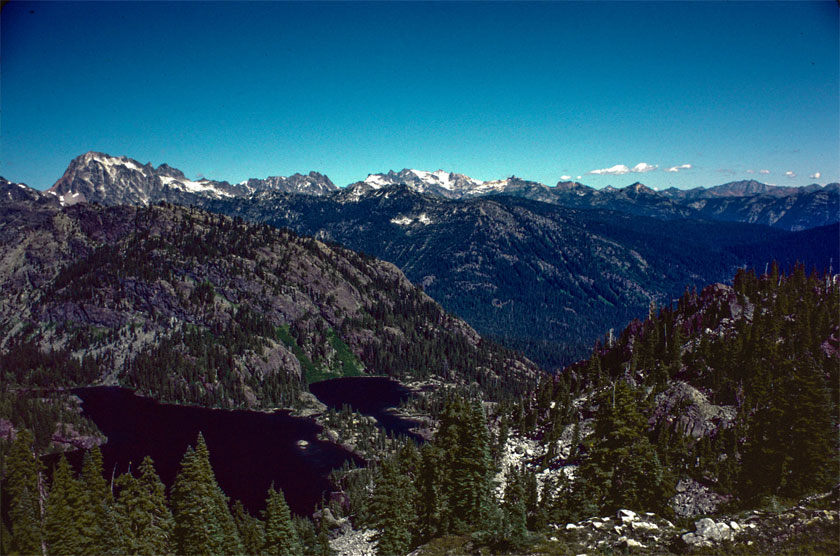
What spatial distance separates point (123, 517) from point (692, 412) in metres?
89.7

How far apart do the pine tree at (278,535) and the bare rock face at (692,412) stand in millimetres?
63401

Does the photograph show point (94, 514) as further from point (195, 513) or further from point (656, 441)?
point (656, 441)

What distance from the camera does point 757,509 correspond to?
36.4 metres

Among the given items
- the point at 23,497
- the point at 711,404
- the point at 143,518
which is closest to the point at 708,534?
the point at 143,518

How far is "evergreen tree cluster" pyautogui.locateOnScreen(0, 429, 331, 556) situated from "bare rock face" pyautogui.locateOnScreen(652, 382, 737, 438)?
67313 millimetres

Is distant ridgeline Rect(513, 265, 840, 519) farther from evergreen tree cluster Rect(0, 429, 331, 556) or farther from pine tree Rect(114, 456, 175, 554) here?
pine tree Rect(114, 456, 175, 554)

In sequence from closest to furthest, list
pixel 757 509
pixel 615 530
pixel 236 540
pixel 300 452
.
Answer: pixel 757 509
pixel 615 530
pixel 236 540
pixel 300 452

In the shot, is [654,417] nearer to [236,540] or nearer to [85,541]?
[236,540]

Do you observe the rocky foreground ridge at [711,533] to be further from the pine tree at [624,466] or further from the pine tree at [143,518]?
the pine tree at [143,518]

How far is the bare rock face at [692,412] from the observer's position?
8431cm

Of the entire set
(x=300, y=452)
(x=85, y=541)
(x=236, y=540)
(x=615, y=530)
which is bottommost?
(x=300, y=452)

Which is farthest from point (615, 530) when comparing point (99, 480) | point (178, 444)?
point (178, 444)

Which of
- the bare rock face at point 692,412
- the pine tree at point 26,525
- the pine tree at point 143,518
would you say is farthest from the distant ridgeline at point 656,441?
the pine tree at point 26,525

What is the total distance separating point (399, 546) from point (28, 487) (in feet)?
152
